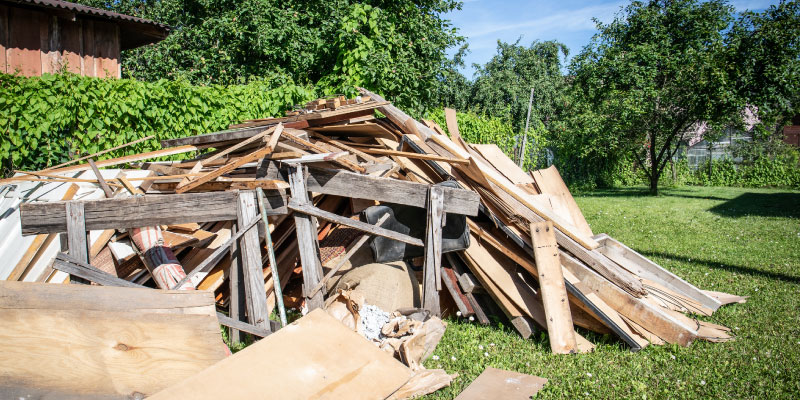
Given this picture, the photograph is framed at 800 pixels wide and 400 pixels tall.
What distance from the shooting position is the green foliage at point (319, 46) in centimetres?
1018

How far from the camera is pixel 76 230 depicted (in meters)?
3.59

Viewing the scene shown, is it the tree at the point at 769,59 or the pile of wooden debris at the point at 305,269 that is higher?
the tree at the point at 769,59

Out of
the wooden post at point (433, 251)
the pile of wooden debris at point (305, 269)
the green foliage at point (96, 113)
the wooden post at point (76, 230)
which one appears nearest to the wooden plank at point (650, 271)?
the pile of wooden debris at point (305, 269)

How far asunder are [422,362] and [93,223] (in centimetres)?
278

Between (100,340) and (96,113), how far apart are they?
4.88 m

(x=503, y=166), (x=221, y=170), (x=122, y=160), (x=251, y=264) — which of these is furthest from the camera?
(x=503, y=166)

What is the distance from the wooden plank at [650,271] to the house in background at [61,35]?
34.3ft

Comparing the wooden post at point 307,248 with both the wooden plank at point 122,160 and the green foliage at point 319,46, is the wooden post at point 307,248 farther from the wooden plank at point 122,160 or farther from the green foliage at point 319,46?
the green foliage at point 319,46

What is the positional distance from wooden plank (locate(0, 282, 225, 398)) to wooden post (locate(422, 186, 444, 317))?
2050mm

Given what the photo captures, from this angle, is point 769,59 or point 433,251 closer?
point 433,251

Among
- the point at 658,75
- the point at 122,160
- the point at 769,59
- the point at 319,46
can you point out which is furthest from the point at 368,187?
the point at 658,75

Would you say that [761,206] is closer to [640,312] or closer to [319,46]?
[640,312]

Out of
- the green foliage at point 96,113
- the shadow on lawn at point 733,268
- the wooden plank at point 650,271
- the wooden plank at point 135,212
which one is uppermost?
the green foliage at point 96,113

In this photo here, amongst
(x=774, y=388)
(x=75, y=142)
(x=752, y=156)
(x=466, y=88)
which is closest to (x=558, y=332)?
(x=774, y=388)
